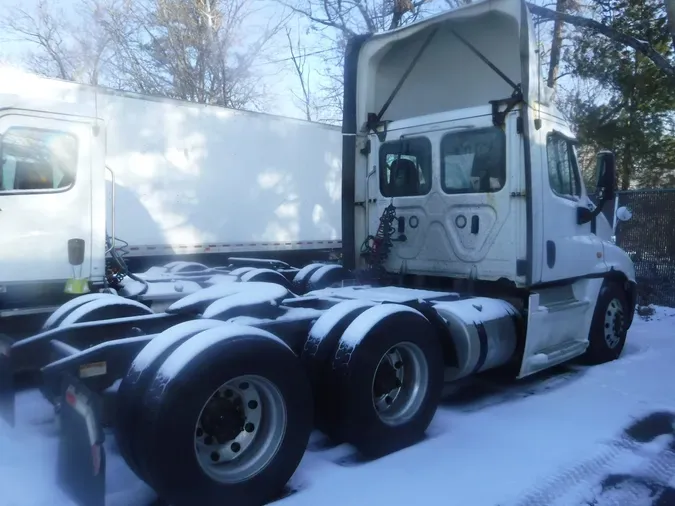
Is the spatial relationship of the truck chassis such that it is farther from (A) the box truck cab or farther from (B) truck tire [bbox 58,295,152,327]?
(A) the box truck cab

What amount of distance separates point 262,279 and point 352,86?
8.23 ft

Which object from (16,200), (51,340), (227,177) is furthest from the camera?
(227,177)

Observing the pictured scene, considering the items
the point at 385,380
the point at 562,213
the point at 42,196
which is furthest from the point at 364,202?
the point at 42,196

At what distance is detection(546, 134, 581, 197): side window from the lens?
19.4 feet

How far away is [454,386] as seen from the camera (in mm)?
5961

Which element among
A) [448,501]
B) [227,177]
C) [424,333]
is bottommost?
[448,501]

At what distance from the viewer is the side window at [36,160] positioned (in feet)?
17.5

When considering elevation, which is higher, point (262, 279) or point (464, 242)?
point (464, 242)

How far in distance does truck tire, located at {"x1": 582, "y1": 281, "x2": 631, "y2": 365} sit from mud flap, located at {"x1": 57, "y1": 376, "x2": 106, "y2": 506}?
533cm

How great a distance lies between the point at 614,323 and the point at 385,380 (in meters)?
3.85

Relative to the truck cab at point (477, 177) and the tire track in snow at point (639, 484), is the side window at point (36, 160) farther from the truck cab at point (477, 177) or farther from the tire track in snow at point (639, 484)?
the tire track in snow at point (639, 484)

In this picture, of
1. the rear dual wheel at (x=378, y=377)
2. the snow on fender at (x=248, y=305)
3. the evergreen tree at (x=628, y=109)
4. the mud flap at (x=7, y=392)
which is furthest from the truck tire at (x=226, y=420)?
the evergreen tree at (x=628, y=109)

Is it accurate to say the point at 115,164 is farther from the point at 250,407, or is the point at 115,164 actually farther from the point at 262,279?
the point at 250,407

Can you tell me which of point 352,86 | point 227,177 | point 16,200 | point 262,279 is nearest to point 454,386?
point 262,279
